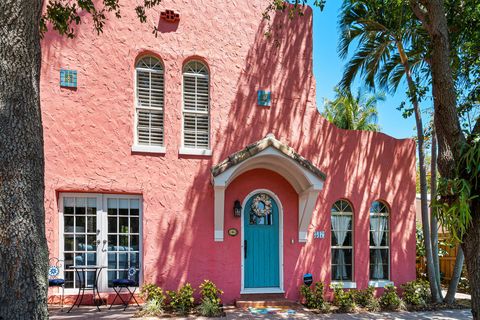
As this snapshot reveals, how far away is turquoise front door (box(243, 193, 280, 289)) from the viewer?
31.8ft

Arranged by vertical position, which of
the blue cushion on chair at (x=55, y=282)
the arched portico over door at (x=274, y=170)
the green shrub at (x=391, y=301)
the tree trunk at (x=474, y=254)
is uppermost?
the arched portico over door at (x=274, y=170)

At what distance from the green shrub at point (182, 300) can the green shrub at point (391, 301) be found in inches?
199

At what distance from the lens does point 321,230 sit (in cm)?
1012

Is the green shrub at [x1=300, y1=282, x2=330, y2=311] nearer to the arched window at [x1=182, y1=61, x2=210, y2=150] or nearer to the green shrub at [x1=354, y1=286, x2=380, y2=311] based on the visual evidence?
the green shrub at [x1=354, y1=286, x2=380, y2=311]

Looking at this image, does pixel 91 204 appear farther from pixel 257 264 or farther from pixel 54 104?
pixel 257 264

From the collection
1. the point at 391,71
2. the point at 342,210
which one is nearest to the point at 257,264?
the point at 342,210

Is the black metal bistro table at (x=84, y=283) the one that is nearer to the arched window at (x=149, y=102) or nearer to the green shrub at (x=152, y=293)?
the green shrub at (x=152, y=293)

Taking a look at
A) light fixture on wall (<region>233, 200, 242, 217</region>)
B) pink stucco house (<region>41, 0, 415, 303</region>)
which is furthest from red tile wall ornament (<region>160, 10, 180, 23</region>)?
light fixture on wall (<region>233, 200, 242, 217</region>)

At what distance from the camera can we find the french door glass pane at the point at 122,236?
900 centimetres

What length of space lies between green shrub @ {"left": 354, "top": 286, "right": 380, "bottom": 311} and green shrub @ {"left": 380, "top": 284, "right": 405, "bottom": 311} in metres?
0.22

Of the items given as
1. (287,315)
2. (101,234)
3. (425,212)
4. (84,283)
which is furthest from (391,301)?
(84,283)

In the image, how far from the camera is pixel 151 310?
26.8ft

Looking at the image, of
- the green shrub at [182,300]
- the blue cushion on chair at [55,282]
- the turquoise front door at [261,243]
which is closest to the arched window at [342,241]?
the turquoise front door at [261,243]

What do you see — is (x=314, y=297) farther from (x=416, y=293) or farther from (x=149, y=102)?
(x=149, y=102)
